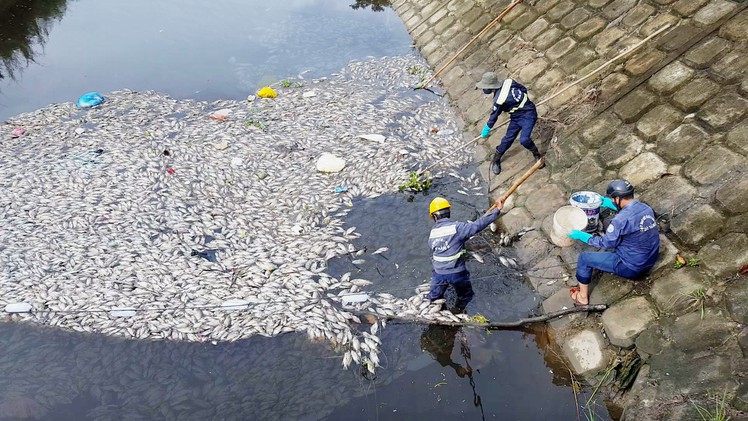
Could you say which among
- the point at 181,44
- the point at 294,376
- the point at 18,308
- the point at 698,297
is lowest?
the point at 294,376

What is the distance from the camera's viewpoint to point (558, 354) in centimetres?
667

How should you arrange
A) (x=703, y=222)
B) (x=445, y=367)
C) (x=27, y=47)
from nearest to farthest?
(x=703, y=222)
(x=445, y=367)
(x=27, y=47)

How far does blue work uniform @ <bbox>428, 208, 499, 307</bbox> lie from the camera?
6.89 m

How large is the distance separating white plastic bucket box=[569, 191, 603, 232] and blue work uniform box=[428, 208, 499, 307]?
60.6 inches

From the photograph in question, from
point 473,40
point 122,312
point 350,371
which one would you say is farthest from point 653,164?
point 122,312

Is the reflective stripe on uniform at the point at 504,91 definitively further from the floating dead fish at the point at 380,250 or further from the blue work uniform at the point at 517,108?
the floating dead fish at the point at 380,250

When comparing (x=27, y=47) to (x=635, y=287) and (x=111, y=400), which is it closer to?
(x=111, y=400)

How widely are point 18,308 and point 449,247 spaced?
7177 mm

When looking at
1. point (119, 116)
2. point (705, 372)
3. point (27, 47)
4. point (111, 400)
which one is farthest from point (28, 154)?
point (705, 372)

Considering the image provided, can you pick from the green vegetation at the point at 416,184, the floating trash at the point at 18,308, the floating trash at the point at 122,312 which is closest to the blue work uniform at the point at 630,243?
the green vegetation at the point at 416,184

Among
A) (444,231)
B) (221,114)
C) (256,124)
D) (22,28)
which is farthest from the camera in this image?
(22,28)

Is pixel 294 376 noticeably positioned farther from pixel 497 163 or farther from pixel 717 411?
pixel 497 163

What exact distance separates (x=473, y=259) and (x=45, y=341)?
720 cm

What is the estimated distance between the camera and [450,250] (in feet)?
23.1
